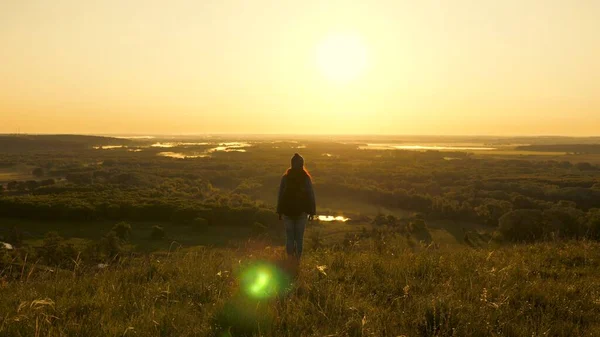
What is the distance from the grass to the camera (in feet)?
12.4

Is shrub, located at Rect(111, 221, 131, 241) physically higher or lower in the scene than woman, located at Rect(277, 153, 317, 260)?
lower

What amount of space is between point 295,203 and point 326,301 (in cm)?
342

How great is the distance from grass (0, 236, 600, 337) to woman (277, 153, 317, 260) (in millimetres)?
994

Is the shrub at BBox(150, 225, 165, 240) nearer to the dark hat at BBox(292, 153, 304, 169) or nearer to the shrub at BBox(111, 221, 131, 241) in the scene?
the shrub at BBox(111, 221, 131, 241)

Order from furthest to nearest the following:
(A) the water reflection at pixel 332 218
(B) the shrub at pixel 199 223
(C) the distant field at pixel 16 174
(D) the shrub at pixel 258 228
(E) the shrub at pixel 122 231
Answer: (C) the distant field at pixel 16 174
(A) the water reflection at pixel 332 218
(B) the shrub at pixel 199 223
(D) the shrub at pixel 258 228
(E) the shrub at pixel 122 231

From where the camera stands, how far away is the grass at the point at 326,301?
3793mm

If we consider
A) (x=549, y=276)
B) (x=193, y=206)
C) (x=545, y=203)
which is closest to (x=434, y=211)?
(x=545, y=203)

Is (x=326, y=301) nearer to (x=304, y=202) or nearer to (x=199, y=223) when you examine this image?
(x=304, y=202)

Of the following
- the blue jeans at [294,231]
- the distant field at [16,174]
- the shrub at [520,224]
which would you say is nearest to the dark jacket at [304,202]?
the blue jeans at [294,231]

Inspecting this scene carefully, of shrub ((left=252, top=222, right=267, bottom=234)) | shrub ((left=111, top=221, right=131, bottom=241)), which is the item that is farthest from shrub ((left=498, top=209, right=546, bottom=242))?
shrub ((left=111, top=221, right=131, bottom=241))

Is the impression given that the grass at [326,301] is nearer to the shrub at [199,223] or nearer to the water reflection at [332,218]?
the shrub at [199,223]

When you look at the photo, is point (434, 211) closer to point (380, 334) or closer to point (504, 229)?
point (504, 229)

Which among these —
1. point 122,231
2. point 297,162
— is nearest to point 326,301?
A: point 297,162

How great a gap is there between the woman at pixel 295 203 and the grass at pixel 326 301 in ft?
3.26
